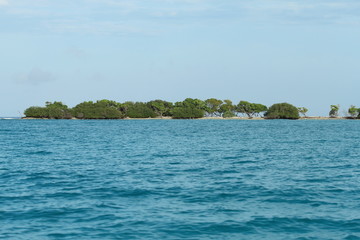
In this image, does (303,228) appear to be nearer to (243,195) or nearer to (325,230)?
(325,230)

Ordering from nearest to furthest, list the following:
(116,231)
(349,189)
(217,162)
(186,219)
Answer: (116,231)
(186,219)
(349,189)
(217,162)

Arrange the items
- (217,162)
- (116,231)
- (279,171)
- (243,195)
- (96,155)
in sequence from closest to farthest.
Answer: (116,231) < (243,195) < (279,171) < (217,162) < (96,155)

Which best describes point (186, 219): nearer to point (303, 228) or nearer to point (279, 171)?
point (303, 228)

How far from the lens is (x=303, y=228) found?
18.8 m

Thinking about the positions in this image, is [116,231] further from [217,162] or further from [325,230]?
[217,162]

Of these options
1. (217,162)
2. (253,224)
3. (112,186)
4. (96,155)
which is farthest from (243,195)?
(96,155)

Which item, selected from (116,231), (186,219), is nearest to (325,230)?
(186,219)

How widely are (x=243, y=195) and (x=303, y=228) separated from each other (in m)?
6.69

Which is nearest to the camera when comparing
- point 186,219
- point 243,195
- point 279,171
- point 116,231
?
point 116,231

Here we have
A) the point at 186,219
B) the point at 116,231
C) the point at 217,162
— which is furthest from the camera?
the point at 217,162

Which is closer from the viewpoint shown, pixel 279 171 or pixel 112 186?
pixel 112 186

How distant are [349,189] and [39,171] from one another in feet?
73.9

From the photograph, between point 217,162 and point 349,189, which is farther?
point 217,162

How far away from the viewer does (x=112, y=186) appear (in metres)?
28.1
